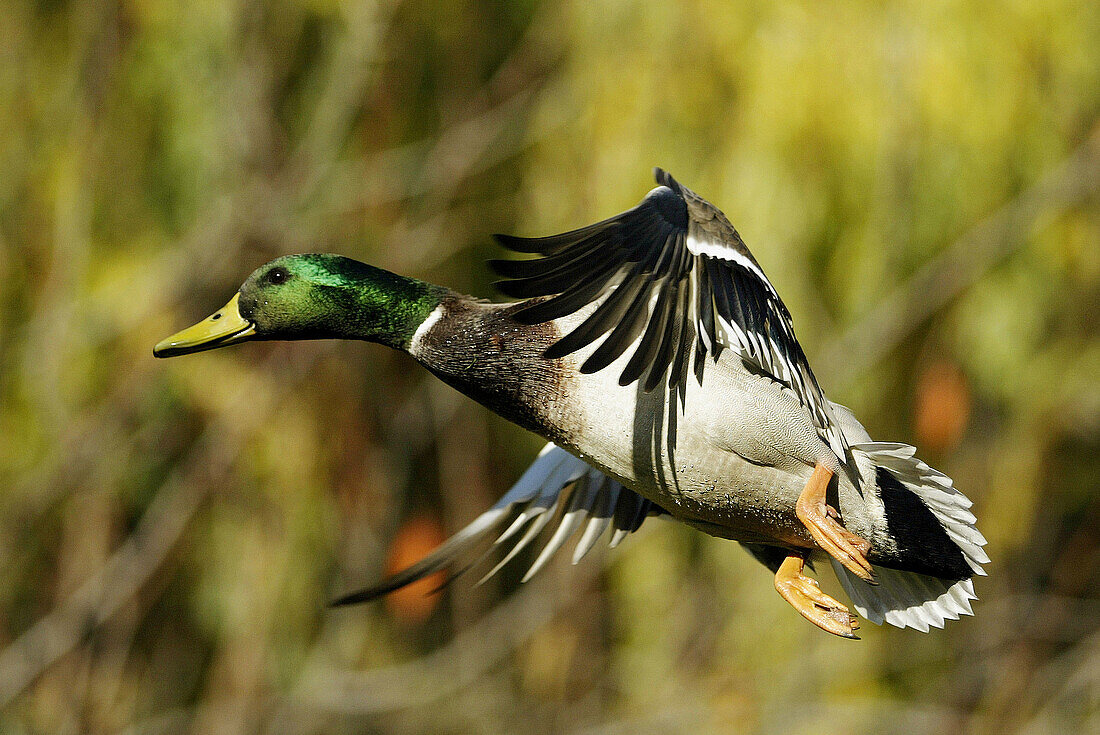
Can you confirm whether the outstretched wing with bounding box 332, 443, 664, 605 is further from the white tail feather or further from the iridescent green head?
the iridescent green head

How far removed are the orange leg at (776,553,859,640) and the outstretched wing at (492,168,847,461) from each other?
35cm

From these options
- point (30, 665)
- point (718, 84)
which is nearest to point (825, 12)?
point (718, 84)

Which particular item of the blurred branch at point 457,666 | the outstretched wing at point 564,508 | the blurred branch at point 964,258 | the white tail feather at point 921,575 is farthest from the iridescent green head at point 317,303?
the blurred branch at point 457,666

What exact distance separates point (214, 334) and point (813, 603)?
1.27 m

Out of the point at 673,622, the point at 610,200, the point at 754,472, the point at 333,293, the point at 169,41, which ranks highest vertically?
the point at 169,41

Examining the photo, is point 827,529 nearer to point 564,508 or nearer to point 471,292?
point 564,508

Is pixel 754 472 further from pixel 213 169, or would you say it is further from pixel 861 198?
pixel 213 169

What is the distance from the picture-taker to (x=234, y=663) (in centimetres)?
446

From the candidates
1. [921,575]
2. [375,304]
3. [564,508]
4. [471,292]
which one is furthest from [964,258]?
[375,304]

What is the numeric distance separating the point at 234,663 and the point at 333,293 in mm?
2736

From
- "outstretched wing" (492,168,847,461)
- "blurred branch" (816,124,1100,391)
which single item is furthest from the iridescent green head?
"blurred branch" (816,124,1100,391)

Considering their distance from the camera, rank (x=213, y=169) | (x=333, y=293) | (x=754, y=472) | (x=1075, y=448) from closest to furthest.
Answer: (x=754, y=472) → (x=333, y=293) → (x=213, y=169) → (x=1075, y=448)

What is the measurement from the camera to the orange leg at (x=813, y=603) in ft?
6.63

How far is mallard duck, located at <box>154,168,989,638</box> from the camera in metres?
1.71
